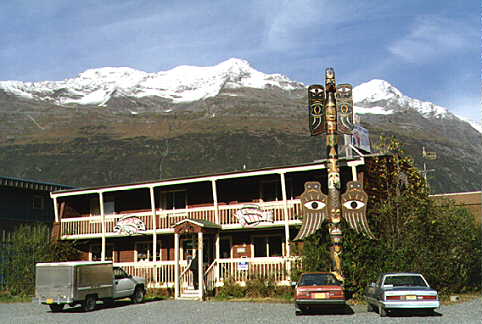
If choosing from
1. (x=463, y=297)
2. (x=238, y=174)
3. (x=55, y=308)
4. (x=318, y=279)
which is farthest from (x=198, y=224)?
(x=463, y=297)

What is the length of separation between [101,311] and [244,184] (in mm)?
10351

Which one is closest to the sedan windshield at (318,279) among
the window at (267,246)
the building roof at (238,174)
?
the building roof at (238,174)

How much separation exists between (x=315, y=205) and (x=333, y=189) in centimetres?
110

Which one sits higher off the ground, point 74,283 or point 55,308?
point 74,283

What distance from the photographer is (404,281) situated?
682 inches

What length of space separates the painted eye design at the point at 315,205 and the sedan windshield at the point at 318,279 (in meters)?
4.05

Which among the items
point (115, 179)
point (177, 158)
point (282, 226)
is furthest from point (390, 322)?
point (177, 158)

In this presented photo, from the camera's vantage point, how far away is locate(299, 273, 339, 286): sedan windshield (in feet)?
58.7

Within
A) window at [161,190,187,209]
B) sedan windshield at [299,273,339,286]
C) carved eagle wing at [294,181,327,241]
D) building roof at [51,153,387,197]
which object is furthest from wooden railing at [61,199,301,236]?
sedan windshield at [299,273,339,286]

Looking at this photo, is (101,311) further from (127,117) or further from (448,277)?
(127,117)

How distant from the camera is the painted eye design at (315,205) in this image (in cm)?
2195

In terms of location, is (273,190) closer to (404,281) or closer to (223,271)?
(223,271)

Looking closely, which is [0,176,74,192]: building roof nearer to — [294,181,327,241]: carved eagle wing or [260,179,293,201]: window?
[260,179,293,201]: window

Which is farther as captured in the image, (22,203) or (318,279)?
(22,203)
